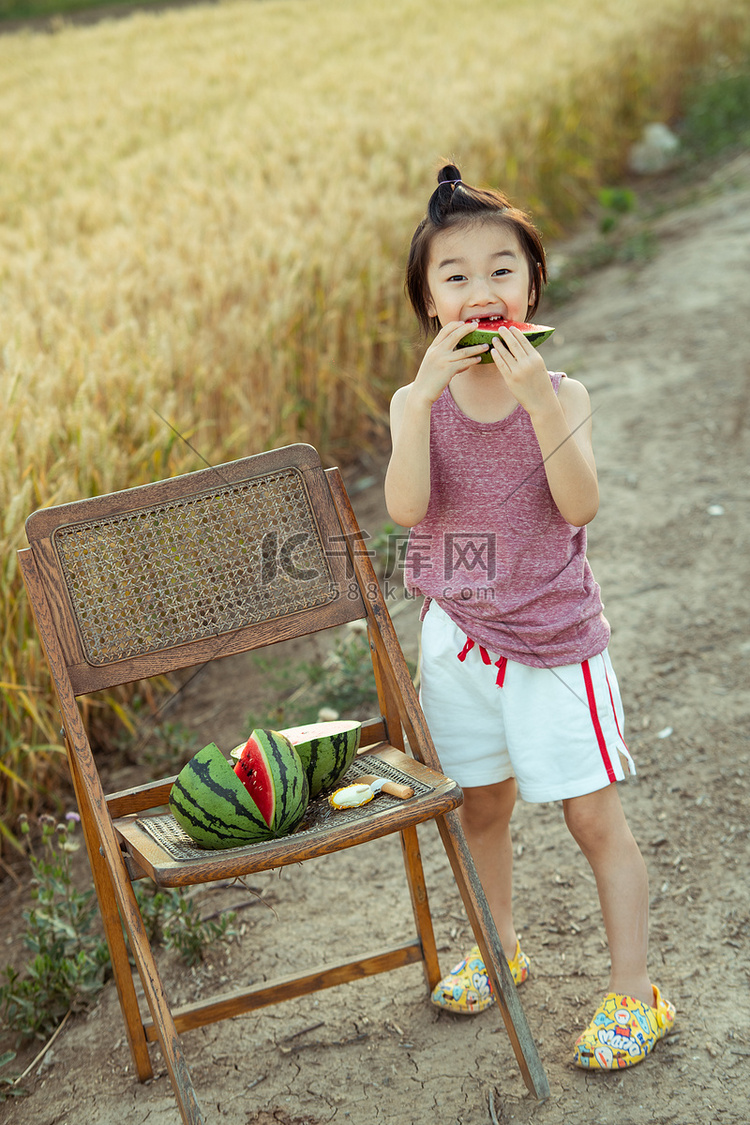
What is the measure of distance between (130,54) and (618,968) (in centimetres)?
1586

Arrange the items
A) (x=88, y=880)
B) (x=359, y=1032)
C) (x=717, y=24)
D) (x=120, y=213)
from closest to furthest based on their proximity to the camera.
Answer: (x=359, y=1032)
(x=88, y=880)
(x=120, y=213)
(x=717, y=24)

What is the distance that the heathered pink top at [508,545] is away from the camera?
2.03 m

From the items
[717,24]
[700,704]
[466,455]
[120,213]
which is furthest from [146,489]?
[717,24]

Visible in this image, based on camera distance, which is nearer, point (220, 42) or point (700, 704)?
point (700, 704)

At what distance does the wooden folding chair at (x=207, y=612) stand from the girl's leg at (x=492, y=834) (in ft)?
0.51

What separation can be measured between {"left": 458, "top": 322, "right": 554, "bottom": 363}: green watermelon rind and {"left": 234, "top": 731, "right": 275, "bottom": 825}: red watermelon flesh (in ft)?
2.70

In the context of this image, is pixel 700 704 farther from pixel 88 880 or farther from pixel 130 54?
pixel 130 54

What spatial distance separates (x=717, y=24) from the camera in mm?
13398

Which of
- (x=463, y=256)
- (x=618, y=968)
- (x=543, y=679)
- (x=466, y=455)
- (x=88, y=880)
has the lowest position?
(x=88, y=880)

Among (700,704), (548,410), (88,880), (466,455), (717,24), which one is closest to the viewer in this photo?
(548,410)

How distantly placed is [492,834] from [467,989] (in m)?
0.38

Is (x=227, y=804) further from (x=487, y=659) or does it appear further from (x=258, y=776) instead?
(x=487, y=659)

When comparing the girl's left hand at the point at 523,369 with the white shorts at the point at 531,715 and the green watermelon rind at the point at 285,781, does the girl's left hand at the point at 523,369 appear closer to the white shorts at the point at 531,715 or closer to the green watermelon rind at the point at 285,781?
the white shorts at the point at 531,715

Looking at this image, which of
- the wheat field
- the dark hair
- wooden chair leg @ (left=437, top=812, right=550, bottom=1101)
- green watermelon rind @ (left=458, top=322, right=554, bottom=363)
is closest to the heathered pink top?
green watermelon rind @ (left=458, top=322, right=554, bottom=363)
